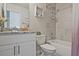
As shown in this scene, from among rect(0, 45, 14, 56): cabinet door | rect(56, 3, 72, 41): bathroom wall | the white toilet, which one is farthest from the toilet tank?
rect(0, 45, 14, 56): cabinet door

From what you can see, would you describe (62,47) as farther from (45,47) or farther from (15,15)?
(15,15)

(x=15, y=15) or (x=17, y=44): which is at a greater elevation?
(x=15, y=15)

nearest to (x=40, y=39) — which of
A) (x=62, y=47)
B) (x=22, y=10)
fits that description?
(x=62, y=47)

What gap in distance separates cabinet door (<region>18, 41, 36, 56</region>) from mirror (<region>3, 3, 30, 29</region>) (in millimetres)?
183

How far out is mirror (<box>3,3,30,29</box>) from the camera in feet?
4.76

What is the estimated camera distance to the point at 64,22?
1469mm

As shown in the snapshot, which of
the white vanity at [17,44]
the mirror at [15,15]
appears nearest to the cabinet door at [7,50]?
the white vanity at [17,44]

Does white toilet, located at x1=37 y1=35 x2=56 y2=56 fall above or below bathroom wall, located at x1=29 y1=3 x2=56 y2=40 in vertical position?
below

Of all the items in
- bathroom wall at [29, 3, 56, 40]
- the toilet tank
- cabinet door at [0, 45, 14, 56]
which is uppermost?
bathroom wall at [29, 3, 56, 40]

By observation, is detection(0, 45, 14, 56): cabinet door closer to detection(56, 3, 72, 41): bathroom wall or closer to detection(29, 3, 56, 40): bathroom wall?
detection(29, 3, 56, 40): bathroom wall

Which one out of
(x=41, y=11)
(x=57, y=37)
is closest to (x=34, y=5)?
(x=41, y=11)

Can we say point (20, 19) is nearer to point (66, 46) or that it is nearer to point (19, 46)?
point (19, 46)

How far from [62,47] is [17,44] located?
45 cm

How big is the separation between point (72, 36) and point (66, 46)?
0.12 metres
